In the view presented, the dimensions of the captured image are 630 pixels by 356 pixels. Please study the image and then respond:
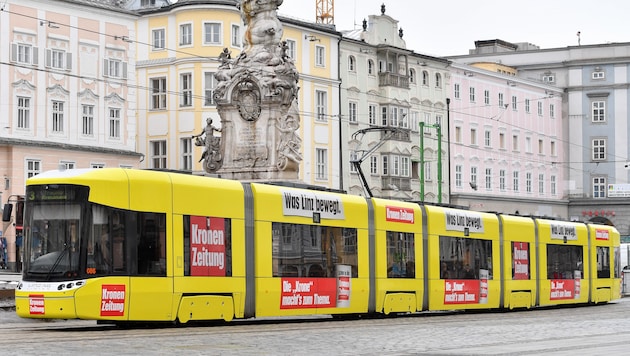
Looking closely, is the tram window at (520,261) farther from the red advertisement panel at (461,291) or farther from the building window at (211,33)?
the building window at (211,33)

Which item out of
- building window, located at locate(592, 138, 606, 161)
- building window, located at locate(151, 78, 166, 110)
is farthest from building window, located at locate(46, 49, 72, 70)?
building window, located at locate(592, 138, 606, 161)

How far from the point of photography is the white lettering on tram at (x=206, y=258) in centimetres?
2558

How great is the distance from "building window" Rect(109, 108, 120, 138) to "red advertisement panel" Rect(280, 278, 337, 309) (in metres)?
38.0

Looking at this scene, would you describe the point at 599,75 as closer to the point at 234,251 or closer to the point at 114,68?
the point at 114,68

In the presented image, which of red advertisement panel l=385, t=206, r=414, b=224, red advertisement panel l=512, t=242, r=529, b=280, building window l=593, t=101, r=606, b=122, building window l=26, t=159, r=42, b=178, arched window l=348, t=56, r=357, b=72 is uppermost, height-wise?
arched window l=348, t=56, r=357, b=72

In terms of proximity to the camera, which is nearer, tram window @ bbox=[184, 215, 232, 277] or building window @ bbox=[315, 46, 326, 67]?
tram window @ bbox=[184, 215, 232, 277]

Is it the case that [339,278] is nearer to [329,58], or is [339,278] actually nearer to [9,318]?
[9,318]

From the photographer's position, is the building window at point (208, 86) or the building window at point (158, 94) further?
the building window at point (158, 94)

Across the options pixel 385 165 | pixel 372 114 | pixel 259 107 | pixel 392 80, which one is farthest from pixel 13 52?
pixel 392 80

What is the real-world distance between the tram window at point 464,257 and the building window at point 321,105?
127ft

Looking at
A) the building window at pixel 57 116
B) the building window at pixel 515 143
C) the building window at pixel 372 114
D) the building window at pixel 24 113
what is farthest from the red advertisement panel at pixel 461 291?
the building window at pixel 515 143

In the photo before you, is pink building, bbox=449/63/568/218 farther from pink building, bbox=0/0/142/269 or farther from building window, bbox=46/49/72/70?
building window, bbox=46/49/72/70

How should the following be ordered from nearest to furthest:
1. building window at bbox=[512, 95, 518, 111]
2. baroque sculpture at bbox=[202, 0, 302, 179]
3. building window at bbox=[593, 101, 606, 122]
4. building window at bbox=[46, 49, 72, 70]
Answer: baroque sculpture at bbox=[202, 0, 302, 179]
building window at bbox=[46, 49, 72, 70]
building window at bbox=[512, 95, 518, 111]
building window at bbox=[593, 101, 606, 122]

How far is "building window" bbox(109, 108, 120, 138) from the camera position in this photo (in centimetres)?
6631
